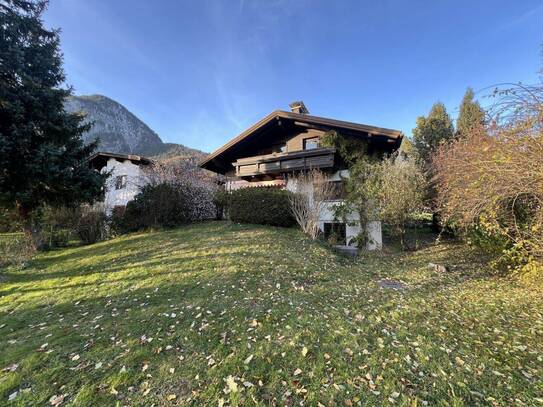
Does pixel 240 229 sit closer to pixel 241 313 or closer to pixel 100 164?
pixel 241 313

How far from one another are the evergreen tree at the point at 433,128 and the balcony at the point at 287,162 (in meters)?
15.3

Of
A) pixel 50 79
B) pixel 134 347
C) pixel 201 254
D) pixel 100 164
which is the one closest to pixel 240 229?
pixel 201 254

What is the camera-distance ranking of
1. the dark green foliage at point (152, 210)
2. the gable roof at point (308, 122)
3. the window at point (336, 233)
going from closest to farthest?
the gable roof at point (308, 122), the window at point (336, 233), the dark green foliage at point (152, 210)

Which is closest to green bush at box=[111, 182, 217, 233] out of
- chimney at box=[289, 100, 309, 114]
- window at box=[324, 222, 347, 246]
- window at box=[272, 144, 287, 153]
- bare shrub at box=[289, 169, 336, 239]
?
window at box=[272, 144, 287, 153]

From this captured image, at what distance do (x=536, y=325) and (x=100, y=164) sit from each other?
3097 centimetres

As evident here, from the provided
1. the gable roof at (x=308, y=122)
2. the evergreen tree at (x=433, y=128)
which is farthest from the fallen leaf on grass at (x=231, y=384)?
the evergreen tree at (x=433, y=128)

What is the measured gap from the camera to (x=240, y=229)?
11.4 metres

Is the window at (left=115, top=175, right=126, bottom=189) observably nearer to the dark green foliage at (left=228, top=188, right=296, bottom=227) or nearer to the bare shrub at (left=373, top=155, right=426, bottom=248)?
the dark green foliage at (left=228, top=188, right=296, bottom=227)

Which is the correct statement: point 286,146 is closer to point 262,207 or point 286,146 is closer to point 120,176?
point 262,207

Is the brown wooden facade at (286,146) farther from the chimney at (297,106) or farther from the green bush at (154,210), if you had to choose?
the green bush at (154,210)

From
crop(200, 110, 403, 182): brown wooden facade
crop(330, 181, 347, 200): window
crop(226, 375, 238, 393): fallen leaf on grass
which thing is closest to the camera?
crop(226, 375, 238, 393): fallen leaf on grass

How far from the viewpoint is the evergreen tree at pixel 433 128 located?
2302cm

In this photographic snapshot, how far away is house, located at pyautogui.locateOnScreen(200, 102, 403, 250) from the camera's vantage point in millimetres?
11664

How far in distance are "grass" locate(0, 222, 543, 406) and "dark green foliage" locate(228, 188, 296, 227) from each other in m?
4.71
